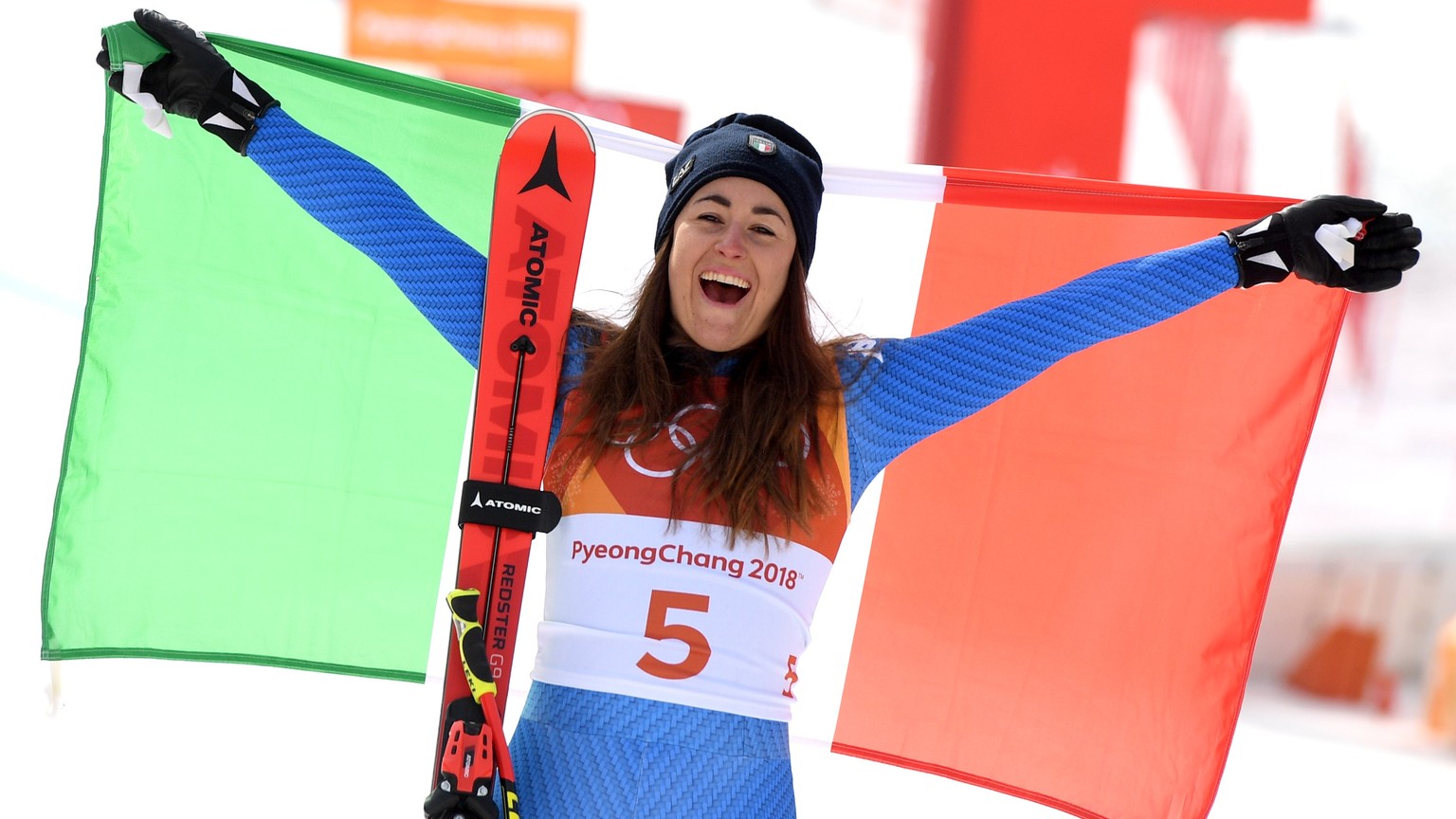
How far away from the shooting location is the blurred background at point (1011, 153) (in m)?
3.74

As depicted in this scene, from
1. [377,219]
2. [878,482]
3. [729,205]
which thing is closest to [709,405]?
[729,205]

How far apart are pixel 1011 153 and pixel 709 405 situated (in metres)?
5.27

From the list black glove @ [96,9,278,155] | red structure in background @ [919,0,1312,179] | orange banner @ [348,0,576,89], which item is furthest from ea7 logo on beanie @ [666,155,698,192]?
orange banner @ [348,0,576,89]

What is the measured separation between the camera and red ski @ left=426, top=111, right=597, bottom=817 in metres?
1.60

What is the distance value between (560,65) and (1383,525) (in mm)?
7526

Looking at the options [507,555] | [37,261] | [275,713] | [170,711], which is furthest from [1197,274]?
[37,261]

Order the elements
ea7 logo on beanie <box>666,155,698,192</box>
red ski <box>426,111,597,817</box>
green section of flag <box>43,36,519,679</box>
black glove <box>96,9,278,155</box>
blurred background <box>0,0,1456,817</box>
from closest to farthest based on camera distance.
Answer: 1. red ski <box>426,111,597,817</box>
2. black glove <box>96,9,278,155</box>
3. ea7 logo on beanie <box>666,155,698,192</box>
4. green section of flag <box>43,36,519,679</box>
5. blurred background <box>0,0,1456,817</box>

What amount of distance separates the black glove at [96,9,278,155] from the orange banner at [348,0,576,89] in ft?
17.7

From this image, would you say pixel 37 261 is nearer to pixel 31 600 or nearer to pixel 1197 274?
pixel 31 600

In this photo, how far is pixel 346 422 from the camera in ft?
7.54

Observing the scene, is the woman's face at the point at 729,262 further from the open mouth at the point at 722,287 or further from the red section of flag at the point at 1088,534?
the red section of flag at the point at 1088,534

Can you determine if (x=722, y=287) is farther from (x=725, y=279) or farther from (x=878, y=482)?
(x=878, y=482)

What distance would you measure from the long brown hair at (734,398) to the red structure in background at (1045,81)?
198 inches

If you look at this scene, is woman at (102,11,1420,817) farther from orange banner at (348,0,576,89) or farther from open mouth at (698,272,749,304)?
orange banner at (348,0,576,89)
